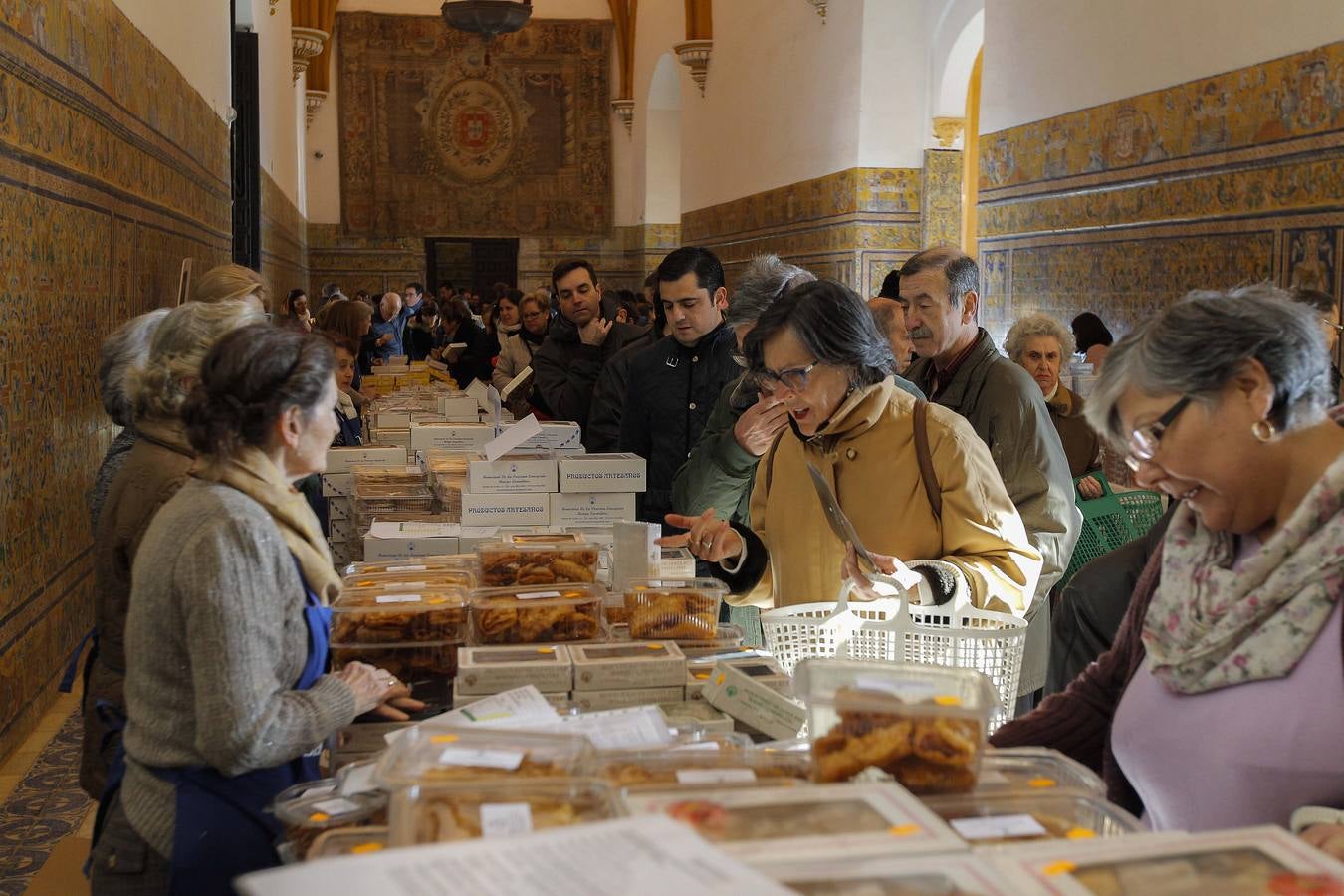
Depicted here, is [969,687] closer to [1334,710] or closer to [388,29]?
[1334,710]

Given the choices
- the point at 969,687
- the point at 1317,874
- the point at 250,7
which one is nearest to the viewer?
the point at 1317,874

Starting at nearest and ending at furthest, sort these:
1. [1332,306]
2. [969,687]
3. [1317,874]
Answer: [1317,874] → [969,687] → [1332,306]

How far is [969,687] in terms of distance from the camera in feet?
6.69

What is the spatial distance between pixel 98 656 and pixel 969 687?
8.23ft

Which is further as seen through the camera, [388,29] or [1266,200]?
[388,29]

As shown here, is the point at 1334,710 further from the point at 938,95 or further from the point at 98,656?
the point at 938,95

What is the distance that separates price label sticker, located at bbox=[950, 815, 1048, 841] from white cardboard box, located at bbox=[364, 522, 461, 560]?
2.84 meters

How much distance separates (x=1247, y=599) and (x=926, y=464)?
153 centimetres

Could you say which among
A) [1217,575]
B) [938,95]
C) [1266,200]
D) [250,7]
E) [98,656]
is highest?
[250,7]

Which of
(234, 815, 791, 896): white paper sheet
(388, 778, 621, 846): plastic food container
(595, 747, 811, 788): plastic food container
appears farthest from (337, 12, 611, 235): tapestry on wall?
(234, 815, 791, 896): white paper sheet

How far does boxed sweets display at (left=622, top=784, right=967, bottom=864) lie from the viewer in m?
1.55

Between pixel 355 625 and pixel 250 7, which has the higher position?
pixel 250 7

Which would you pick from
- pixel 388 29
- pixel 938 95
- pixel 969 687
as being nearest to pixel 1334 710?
pixel 969 687

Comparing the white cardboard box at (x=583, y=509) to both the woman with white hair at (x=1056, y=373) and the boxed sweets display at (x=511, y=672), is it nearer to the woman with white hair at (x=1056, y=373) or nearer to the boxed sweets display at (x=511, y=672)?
the boxed sweets display at (x=511, y=672)
